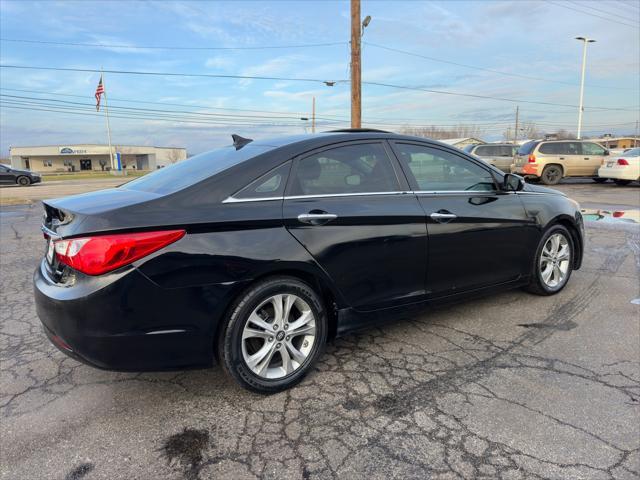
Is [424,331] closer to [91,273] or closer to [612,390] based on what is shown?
[612,390]

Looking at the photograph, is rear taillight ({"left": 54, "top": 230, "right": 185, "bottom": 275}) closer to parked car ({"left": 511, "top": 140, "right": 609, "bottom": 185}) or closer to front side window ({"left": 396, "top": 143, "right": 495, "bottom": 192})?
front side window ({"left": 396, "top": 143, "right": 495, "bottom": 192})

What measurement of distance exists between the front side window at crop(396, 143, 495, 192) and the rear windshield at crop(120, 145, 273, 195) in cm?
111

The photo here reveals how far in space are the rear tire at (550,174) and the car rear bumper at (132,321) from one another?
18.0 m

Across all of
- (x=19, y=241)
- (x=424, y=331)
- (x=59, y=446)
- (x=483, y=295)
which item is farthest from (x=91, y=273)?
(x=19, y=241)

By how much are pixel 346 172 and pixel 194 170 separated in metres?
1.03

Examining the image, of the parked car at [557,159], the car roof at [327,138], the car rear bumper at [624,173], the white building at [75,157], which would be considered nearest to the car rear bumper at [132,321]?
the car roof at [327,138]

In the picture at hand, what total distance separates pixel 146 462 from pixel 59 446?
1.66ft

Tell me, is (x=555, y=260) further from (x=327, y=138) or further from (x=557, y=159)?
(x=557, y=159)

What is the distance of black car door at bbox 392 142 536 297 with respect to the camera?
3.43 metres

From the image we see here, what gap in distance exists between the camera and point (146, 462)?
2.21 meters

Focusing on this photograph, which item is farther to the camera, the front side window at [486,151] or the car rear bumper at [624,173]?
the front side window at [486,151]

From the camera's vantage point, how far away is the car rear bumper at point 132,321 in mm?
2309

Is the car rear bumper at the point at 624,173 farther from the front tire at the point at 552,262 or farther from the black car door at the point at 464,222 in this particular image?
the black car door at the point at 464,222

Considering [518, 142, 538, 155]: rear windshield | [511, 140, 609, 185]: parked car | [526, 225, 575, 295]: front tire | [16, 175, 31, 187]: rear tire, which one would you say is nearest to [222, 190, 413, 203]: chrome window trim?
[526, 225, 575, 295]: front tire
